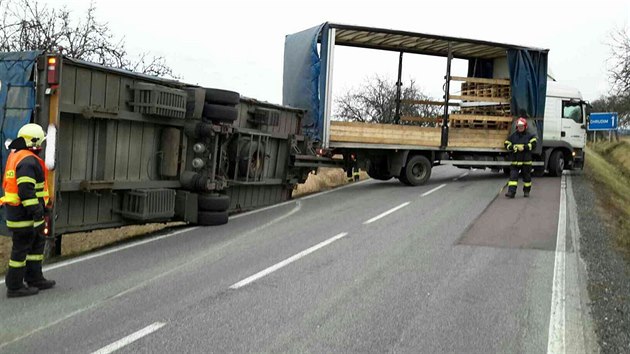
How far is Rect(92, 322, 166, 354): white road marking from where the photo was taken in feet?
13.8

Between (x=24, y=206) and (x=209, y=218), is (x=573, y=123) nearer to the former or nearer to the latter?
(x=209, y=218)

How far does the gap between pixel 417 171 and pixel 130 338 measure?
1243 cm

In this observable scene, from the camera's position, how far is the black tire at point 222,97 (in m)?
9.63

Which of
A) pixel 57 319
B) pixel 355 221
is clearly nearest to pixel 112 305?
pixel 57 319

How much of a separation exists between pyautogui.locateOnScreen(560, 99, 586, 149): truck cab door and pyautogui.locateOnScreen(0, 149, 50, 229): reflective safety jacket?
17044 mm

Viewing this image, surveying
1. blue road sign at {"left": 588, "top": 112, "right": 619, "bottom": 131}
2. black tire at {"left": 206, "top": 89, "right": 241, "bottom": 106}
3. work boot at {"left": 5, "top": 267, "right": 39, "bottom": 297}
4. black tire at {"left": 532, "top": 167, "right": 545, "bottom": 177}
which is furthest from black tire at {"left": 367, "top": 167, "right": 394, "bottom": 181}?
blue road sign at {"left": 588, "top": 112, "right": 619, "bottom": 131}

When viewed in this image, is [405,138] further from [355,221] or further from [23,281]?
[23,281]

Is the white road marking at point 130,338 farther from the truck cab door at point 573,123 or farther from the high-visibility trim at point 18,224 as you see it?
the truck cab door at point 573,123

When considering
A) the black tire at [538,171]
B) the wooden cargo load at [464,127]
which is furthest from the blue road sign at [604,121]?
the wooden cargo load at [464,127]

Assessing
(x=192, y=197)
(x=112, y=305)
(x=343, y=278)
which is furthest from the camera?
(x=192, y=197)

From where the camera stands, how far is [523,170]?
43.6 ft

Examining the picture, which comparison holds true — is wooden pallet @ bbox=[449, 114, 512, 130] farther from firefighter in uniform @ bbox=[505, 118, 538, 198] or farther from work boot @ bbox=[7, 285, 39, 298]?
work boot @ bbox=[7, 285, 39, 298]

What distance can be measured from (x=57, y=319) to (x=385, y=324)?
2931mm

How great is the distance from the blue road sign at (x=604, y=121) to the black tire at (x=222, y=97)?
110ft
